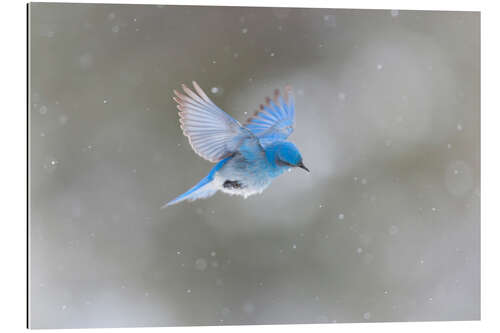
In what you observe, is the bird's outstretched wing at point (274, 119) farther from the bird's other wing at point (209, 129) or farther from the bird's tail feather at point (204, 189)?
the bird's tail feather at point (204, 189)

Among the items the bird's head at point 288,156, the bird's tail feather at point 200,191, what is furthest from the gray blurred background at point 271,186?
the bird's head at point 288,156

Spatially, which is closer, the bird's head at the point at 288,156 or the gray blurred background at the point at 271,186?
the bird's head at the point at 288,156

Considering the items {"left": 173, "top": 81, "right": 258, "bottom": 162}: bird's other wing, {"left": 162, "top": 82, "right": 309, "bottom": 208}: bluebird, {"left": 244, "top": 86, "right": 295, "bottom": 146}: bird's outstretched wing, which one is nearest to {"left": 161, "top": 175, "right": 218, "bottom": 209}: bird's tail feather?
{"left": 162, "top": 82, "right": 309, "bottom": 208}: bluebird

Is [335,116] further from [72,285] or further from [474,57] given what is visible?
[72,285]

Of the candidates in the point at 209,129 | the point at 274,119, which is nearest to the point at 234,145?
the point at 209,129

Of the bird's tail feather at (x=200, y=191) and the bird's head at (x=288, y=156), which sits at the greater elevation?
the bird's head at (x=288, y=156)

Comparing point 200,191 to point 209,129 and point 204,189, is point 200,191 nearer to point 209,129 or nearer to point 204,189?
point 204,189

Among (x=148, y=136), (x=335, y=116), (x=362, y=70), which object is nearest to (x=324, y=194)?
(x=335, y=116)
